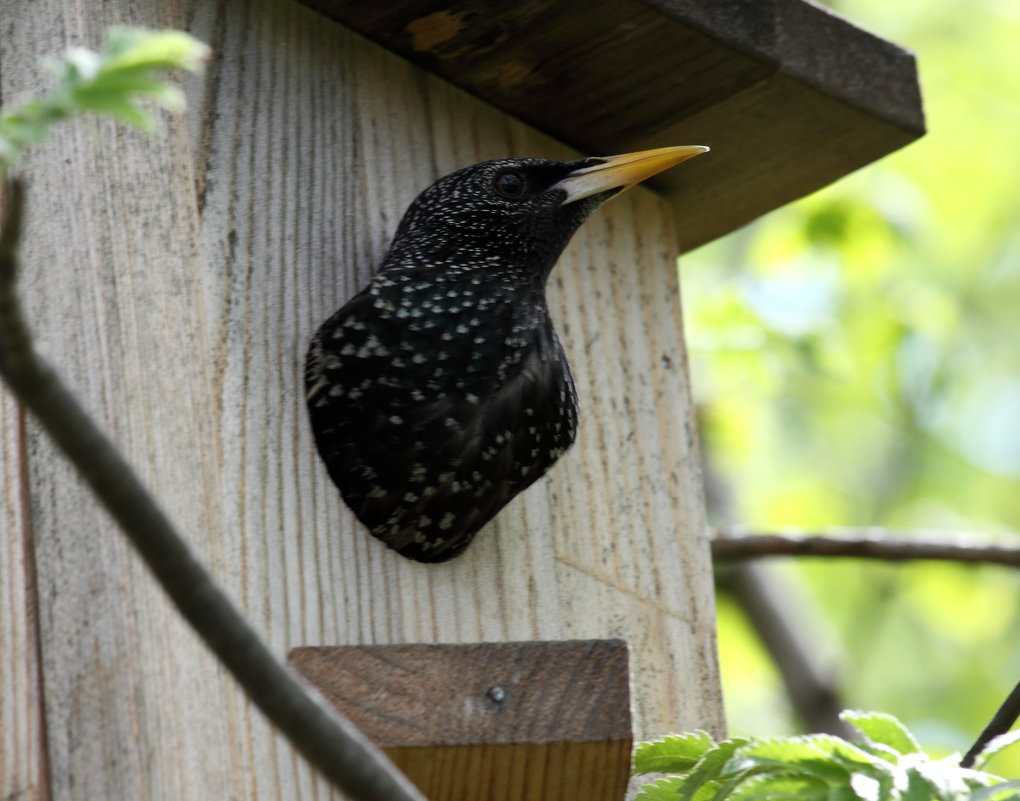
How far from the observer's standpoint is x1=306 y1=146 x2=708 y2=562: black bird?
2.55 meters

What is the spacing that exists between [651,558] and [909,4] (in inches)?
214

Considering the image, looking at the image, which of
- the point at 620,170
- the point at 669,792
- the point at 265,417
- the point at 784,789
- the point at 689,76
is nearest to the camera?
the point at 784,789

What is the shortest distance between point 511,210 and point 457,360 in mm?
388

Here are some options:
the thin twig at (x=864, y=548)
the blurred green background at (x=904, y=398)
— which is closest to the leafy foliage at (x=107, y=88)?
the thin twig at (x=864, y=548)

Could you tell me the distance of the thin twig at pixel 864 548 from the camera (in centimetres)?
396

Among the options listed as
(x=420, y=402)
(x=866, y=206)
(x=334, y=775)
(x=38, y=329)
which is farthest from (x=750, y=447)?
(x=334, y=775)

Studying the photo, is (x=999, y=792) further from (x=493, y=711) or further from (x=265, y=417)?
(x=265, y=417)

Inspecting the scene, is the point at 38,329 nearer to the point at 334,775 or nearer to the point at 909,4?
the point at 334,775

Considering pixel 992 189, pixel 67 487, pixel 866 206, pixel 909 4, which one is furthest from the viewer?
pixel 909 4

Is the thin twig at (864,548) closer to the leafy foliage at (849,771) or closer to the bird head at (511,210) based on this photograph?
the bird head at (511,210)

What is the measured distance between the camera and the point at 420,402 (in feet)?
8.55

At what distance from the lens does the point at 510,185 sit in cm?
292

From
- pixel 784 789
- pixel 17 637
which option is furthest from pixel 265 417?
pixel 784 789

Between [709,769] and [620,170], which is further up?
[620,170]
